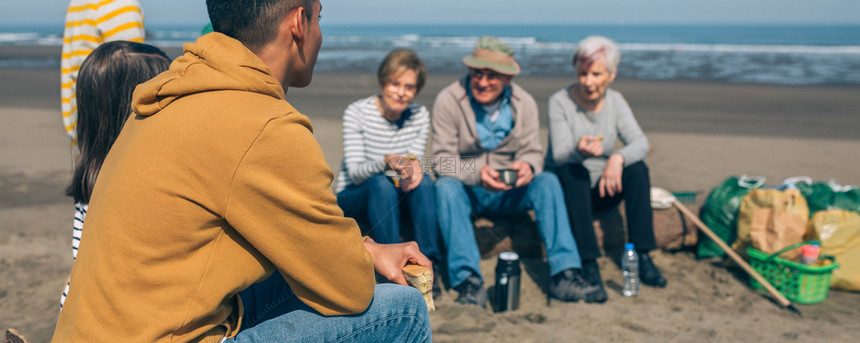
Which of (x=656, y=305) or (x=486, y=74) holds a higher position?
(x=486, y=74)

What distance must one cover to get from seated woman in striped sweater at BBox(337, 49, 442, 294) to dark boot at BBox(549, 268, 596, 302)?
74cm

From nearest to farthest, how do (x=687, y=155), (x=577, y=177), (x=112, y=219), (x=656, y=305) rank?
(x=112, y=219) → (x=656, y=305) → (x=577, y=177) → (x=687, y=155)

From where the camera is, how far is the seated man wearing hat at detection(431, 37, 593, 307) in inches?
148

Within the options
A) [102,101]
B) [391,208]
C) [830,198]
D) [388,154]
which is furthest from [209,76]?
[830,198]

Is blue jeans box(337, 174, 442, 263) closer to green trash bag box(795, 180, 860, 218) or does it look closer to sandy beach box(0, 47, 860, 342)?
sandy beach box(0, 47, 860, 342)

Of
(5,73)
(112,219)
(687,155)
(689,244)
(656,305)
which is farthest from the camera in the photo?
(5,73)

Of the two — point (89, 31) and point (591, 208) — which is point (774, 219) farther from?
point (89, 31)

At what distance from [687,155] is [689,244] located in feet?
9.79

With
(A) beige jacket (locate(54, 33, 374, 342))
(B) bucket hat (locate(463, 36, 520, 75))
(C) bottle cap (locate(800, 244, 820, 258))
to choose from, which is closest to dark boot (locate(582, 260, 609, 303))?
(C) bottle cap (locate(800, 244, 820, 258))

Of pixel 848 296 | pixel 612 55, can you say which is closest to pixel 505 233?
pixel 612 55

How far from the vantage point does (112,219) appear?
135 centimetres

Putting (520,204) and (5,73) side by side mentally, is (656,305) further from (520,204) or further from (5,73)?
(5,73)

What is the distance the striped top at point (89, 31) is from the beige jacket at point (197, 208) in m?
2.10

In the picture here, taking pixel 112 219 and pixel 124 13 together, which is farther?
pixel 124 13
